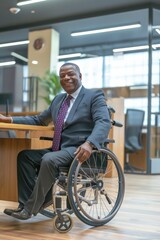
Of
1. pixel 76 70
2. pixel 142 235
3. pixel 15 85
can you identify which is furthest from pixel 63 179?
pixel 15 85

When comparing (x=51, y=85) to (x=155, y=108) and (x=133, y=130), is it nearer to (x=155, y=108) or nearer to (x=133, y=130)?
(x=133, y=130)

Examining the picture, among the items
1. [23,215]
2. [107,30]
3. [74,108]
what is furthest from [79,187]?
[107,30]

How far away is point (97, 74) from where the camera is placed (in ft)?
31.0

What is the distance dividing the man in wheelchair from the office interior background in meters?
4.05

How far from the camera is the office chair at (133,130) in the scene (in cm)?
621

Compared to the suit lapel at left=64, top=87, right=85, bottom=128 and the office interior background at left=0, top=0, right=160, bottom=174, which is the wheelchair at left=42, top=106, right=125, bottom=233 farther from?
the office interior background at left=0, top=0, right=160, bottom=174

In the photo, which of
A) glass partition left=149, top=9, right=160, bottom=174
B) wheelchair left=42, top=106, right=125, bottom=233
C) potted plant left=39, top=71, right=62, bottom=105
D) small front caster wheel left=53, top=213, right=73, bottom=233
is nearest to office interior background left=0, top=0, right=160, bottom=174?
glass partition left=149, top=9, right=160, bottom=174

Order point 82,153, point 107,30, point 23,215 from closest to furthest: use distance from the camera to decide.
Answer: point 82,153
point 23,215
point 107,30

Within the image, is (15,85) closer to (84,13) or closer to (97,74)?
(84,13)

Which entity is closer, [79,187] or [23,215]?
[23,215]

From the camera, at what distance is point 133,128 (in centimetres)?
629

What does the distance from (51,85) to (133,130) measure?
220 cm

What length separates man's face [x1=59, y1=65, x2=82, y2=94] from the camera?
2217 mm

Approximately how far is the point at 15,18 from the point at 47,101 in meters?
1.85
